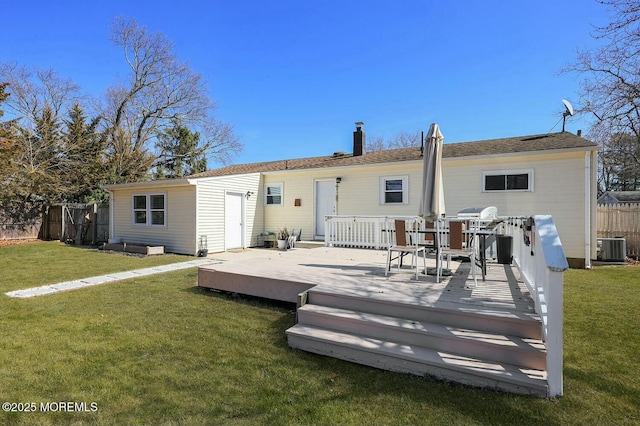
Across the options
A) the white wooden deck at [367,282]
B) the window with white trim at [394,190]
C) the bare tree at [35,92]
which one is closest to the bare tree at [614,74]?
the white wooden deck at [367,282]

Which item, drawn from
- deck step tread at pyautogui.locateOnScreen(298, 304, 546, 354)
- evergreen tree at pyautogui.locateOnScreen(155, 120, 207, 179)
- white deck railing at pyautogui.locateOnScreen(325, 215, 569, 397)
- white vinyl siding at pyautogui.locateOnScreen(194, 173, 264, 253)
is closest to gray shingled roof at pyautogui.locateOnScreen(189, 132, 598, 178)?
white vinyl siding at pyautogui.locateOnScreen(194, 173, 264, 253)

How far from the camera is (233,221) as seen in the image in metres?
13.4

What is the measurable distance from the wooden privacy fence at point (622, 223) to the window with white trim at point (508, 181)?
162 inches

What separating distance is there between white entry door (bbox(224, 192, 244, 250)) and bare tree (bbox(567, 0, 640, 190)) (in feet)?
37.0

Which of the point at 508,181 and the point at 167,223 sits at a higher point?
the point at 508,181

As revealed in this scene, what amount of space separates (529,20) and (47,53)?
27802 mm

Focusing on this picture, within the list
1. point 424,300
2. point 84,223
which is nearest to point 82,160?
point 84,223

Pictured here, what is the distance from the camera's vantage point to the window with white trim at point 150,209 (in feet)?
42.5

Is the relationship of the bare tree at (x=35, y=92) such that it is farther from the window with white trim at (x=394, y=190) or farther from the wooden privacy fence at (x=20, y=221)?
the window with white trim at (x=394, y=190)

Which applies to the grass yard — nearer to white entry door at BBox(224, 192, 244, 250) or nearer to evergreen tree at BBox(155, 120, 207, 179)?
white entry door at BBox(224, 192, 244, 250)

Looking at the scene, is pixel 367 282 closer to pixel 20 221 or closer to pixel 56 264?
Result: pixel 56 264

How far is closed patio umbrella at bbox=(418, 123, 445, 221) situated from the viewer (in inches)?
213

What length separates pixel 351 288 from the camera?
15.3 feet

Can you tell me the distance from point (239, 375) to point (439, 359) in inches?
75.2
